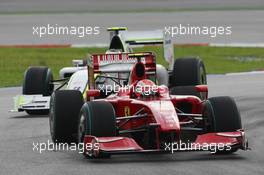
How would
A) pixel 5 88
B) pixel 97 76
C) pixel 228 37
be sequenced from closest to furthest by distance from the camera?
pixel 97 76 → pixel 5 88 → pixel 228 37

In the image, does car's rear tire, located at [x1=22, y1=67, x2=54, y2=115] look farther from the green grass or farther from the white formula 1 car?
the green grass

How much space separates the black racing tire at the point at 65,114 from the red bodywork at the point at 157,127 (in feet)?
1.49

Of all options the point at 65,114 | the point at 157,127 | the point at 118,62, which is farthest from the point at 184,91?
the point at 157,127

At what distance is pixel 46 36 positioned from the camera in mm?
34094

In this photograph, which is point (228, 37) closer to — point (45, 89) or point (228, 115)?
point (45, 89)

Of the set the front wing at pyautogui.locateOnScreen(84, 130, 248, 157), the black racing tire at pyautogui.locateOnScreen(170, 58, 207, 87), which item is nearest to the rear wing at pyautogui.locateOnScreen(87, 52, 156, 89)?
the black racing tire at pyautogui.locateOnScreen(170, 58, 207, 87)

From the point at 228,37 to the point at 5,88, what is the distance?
13.1m

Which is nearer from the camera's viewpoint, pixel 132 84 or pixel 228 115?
pixel 228 115

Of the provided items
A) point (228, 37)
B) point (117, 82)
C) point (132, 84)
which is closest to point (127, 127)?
point (132, 84)

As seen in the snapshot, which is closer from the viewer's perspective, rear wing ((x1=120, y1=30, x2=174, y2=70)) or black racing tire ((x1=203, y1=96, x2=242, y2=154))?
black racing tire ((x1=203, y1=96, x2=242, y2=154))

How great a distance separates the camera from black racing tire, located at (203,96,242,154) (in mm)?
11531

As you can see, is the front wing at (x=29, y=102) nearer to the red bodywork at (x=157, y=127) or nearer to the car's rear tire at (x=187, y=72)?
the car's rear tire at (x=187, y=72)

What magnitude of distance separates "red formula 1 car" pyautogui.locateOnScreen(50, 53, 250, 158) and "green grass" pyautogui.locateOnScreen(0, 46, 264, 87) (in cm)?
1052

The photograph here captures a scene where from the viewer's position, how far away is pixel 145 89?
12.1 meters
